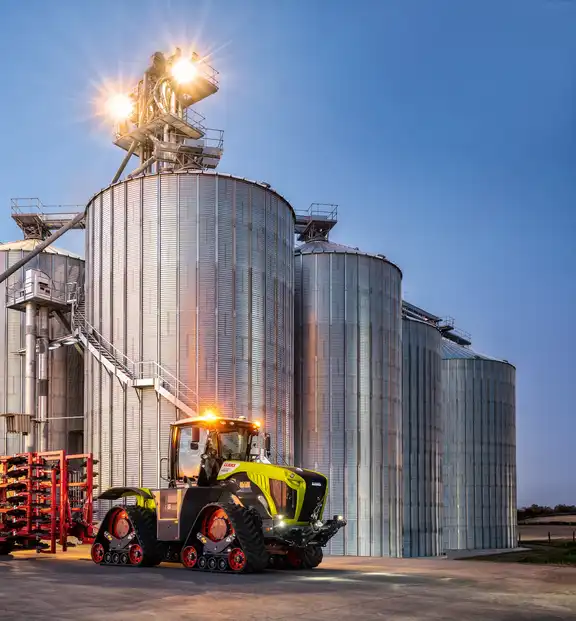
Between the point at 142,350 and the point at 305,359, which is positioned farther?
the point at 305,359

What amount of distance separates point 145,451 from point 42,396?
981 centimetres

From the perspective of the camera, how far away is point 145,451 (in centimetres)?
3494

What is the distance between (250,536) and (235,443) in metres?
3.50

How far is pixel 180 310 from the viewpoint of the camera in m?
35.6

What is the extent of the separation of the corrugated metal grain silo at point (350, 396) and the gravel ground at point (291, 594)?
1963 centimetres

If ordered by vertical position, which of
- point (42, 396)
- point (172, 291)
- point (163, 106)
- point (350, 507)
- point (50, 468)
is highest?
point (163, 106)

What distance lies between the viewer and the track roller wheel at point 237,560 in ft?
66.0

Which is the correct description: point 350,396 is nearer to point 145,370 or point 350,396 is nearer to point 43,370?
point 145,370

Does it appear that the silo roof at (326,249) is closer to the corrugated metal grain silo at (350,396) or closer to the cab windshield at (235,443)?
the corrugated metal grain silo at (350,396)

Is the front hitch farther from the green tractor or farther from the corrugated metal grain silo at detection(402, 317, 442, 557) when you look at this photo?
the corrugated metal grain silo at detection(402, 317, 442, 557)

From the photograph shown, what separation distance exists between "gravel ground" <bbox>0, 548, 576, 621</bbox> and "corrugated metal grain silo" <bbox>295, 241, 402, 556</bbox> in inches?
773

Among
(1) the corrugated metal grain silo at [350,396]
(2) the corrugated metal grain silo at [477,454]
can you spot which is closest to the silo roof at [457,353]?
(2) the corrugated metal grain silo at [477,454]

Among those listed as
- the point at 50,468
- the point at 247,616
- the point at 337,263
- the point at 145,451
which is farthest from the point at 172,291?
the point at 247,616

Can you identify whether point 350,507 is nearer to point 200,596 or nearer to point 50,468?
point 50,468
